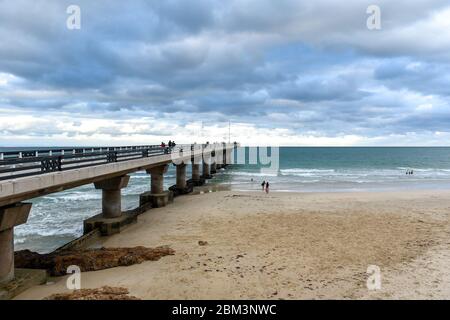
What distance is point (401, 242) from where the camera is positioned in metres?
16.8

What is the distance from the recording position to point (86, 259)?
14.3 meters

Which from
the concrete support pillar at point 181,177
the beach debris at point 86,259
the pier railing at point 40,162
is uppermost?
the pier railing at point 40,162

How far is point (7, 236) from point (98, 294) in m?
3.94

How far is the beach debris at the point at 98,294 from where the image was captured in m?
10.7

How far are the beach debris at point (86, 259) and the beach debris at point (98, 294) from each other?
103 inches

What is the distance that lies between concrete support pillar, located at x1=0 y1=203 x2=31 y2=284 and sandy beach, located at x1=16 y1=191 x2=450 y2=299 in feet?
3.11

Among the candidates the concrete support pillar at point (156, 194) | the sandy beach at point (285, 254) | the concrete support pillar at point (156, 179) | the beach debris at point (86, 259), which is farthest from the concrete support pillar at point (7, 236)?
the concrete support pillar at point (156, 179)

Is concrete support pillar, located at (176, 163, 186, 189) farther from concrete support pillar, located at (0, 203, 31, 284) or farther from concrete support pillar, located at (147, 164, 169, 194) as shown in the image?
concrete support pillar, located at (0, 203, 31, 284)

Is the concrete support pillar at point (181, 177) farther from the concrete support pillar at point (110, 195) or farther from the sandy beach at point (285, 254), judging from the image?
the concrete support pillar at point (110, 195)

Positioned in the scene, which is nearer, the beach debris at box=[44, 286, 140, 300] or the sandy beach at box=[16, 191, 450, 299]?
the beach debris at box=[44, 286, 140, 300]

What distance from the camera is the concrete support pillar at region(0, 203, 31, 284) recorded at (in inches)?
457

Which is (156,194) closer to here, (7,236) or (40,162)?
(40,162)

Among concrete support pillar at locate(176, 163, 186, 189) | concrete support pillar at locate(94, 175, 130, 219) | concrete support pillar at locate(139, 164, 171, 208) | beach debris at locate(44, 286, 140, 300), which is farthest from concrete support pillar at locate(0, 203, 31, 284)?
concrete support pillar at locate(176, 163, 186, 189)
